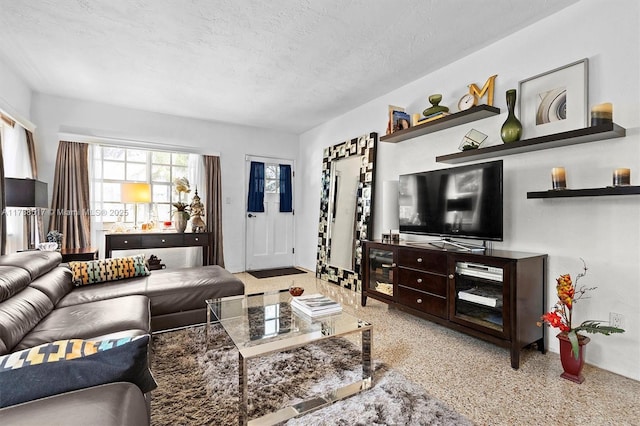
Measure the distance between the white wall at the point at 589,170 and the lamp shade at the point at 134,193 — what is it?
12.6ft

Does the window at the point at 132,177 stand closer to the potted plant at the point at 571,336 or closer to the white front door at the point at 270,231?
the white front door at the point at 270,231

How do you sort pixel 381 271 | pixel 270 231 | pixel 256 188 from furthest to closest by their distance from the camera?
pixel 270 231
pixel 256 188
pixel 381 271

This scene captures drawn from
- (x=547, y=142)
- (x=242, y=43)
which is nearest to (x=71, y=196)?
(x=242, y=43)

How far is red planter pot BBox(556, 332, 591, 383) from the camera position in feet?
6.39

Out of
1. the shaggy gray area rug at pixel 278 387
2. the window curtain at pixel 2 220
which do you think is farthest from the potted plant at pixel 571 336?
the window curtain at pixel 2 220

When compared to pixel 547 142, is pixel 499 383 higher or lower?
lower

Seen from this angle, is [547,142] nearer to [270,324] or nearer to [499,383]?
[499,383]

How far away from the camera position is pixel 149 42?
274cm

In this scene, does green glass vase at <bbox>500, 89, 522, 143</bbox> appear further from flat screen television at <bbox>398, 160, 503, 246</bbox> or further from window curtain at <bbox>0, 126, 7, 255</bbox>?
window curtain at <bbox>0, 126, 7, 255</bbox>

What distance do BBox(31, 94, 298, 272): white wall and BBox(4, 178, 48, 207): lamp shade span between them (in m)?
1.23

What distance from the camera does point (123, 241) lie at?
4020 mm

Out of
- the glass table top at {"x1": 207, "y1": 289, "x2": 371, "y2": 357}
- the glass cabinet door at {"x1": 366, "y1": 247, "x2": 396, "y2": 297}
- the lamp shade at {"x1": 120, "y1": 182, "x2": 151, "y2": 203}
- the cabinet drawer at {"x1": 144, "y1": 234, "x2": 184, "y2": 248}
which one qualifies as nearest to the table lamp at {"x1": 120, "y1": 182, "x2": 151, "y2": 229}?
the lamp shade at {"x1": 120, "y1": 182, "x2": 151, "y2": 203}

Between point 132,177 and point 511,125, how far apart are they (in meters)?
4.70

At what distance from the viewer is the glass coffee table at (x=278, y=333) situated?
155cm
